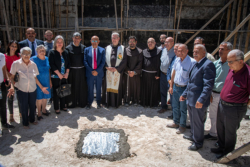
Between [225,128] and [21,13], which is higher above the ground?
[21,13]

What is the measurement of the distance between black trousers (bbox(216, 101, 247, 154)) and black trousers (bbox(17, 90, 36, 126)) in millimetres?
3613

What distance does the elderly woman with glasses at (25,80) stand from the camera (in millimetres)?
3758

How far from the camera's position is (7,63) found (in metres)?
4.07

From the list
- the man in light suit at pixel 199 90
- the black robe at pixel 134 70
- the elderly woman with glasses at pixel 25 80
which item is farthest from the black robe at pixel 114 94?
the man in light suit at pixel 199 90

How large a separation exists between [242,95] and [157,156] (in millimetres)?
1627

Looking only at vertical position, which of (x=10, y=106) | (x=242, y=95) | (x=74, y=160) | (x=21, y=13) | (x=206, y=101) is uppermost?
(x=21, y=13)

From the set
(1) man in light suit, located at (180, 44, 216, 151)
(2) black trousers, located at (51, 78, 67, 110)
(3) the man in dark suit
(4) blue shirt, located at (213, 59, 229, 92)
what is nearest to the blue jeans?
(1) man in light suit, located at (180, 44, 216, 151)

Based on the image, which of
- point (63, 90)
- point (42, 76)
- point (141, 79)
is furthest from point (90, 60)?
point (141, 79)

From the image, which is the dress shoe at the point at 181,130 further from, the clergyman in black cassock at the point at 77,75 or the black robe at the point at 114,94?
the clergyman in black cassock at the point at 77,75

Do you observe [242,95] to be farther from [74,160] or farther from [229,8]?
[229,8]

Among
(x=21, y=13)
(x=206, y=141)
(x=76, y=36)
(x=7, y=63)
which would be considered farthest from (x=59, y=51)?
(x=21, y=13)

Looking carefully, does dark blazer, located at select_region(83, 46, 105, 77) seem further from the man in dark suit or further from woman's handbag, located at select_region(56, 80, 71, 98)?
the man in dark suit

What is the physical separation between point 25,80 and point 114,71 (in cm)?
220

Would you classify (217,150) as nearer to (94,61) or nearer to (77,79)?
(94,61)
